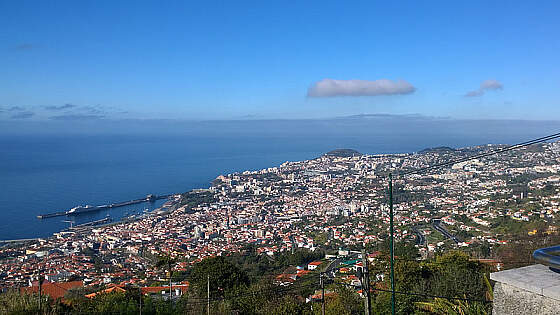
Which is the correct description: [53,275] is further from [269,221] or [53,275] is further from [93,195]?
[93,195]

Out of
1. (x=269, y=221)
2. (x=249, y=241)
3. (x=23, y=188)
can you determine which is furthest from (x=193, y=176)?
(x=249, y=241)

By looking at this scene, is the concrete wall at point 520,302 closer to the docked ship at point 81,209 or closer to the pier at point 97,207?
the pier at point 97,207

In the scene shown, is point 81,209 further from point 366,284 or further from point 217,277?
point 366,284

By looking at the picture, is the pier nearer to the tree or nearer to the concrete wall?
the tree

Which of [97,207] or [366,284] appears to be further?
[97,207]

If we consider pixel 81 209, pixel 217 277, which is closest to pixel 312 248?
pixel 217 277

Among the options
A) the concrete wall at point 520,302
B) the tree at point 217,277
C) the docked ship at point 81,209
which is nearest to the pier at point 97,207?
the docked ship at point 81,209

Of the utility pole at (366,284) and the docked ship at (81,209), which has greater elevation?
the utility pole at (366,284)

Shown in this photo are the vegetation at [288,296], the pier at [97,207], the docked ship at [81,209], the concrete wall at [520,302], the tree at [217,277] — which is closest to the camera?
the concrete wall at [520,302]

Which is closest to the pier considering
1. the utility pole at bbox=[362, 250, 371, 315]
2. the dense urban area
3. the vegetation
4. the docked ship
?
the docked ship
